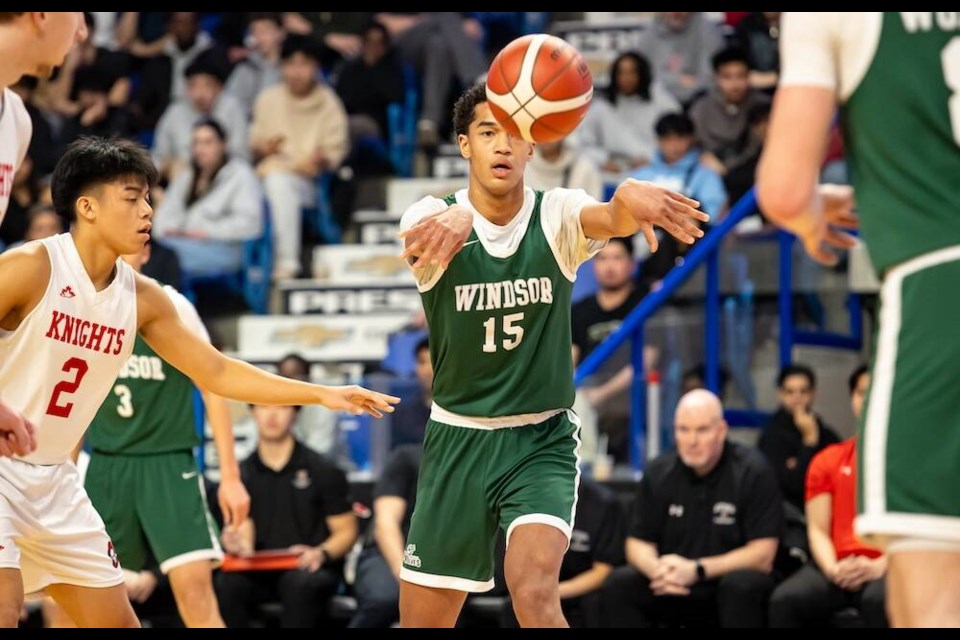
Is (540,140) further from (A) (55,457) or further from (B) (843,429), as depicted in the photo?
(B) (843,429)

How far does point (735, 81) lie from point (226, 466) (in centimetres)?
644

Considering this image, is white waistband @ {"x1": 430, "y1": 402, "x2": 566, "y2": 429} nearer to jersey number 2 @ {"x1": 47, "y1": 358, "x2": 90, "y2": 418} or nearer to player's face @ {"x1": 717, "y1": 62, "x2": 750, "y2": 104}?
jersey number 2 @ {"x1": 47, "y1": 358, "x2": 90, "y2": 418}

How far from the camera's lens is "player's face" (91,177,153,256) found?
5.35 metres

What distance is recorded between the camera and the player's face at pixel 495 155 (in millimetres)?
5516

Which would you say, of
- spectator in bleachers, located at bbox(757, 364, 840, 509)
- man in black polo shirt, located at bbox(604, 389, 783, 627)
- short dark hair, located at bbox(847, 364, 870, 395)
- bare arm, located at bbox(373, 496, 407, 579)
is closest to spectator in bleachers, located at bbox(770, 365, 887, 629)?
man in black polo shirt, located at bbox(604, 389, 783, 627)

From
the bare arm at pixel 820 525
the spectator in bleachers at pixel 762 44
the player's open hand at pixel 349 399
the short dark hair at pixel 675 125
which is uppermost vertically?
the spectator in bleachers at pixel 762 44

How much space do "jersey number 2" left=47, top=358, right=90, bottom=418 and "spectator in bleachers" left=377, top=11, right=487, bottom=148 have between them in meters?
8.40

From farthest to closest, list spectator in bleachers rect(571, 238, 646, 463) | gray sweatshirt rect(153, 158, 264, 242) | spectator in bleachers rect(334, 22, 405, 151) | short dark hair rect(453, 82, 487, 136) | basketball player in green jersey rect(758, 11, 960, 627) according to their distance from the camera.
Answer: spectator in bleachers rect(334, 22, 405, 151) → gray sweatshirt rect(153, 158, 264, 242) → spectator in bleachers rect(571, 238, 646, 463) → short dark hair rect(453, 82, 487, 136) → basketball player in green jersey rect(758, 11, 960, 627)

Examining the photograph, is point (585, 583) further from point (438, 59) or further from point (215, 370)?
point (438, 59)

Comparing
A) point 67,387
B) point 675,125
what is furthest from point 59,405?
point 675,125

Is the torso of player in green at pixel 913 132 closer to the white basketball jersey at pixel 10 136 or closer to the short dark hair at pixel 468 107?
the short dark hair at pixel 468 107

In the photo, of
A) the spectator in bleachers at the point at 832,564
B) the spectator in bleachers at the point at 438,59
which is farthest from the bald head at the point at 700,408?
the spectator in bleachers at the point at 438,59

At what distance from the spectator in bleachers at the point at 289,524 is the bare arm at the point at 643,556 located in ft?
5.70

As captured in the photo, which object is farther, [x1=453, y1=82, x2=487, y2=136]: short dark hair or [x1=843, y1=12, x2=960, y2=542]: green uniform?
[x1=453, y1=82, x2=487, y2=136]: short dark hair
